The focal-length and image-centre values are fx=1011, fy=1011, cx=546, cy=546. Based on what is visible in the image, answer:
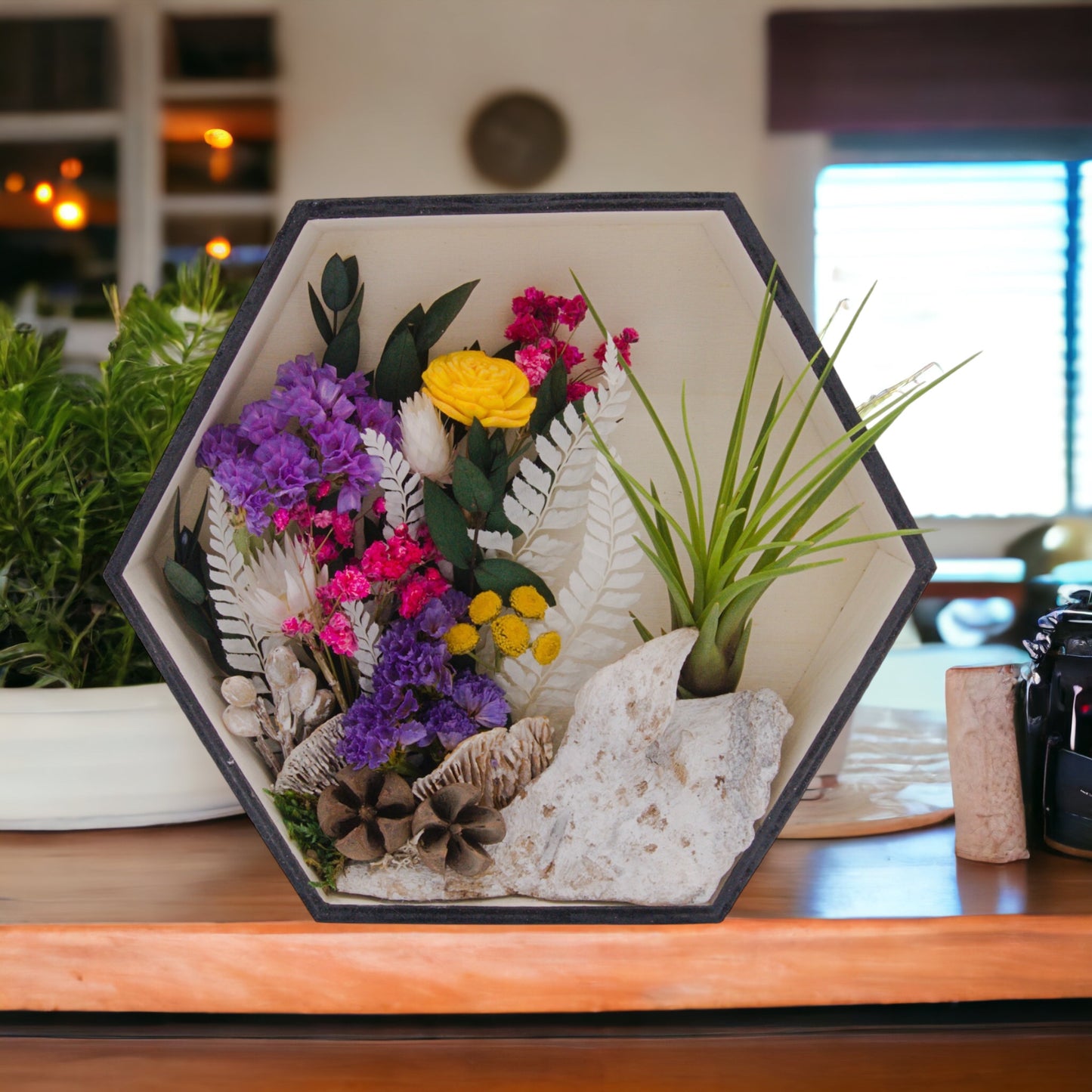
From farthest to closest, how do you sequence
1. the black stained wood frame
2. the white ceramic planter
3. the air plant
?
the black stained wood frame
the white ceramic planter
the air plant

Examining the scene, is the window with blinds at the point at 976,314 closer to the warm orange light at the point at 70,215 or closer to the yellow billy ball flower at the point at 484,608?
the warm orange light at the point at 70,215

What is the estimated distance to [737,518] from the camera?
18.8 inches

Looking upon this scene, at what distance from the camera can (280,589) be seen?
47cm

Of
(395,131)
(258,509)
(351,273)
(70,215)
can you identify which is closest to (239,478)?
(258,509)

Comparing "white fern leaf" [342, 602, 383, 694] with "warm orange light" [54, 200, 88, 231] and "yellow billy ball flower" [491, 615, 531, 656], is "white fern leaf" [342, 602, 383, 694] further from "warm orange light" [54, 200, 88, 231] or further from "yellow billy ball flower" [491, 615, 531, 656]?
"warm orange light" [54, 200, 88, 231]

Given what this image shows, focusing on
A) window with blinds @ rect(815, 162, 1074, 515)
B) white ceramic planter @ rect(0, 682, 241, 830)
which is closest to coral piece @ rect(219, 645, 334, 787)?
white ceramic planter @ rect(0, 682, 241, 830)

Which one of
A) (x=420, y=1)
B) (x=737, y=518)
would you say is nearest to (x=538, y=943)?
(x=737, y=518)

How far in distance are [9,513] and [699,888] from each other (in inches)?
16.3

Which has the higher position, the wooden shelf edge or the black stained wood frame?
the black stained wood frame

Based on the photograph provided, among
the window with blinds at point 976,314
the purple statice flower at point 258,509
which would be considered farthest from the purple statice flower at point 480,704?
the window with blinds at point 976,314

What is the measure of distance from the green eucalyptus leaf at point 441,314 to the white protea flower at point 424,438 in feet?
0.11

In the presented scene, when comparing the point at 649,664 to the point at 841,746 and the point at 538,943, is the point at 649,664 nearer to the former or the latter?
the point at 538,943

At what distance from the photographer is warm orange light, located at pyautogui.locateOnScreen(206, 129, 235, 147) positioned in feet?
11.4

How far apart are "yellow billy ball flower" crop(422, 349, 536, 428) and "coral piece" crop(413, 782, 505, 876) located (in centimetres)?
17
